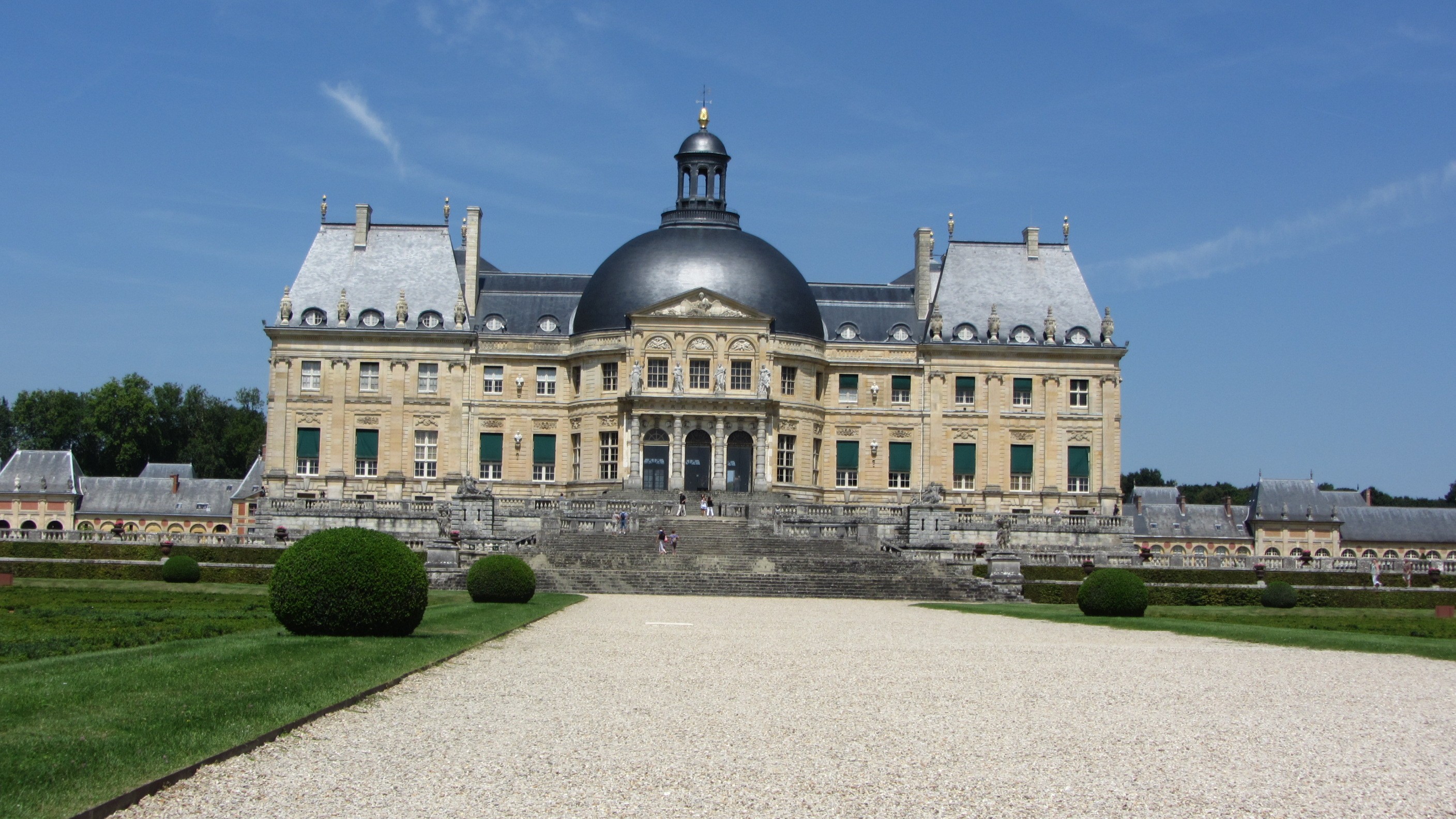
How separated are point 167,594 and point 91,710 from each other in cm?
2143

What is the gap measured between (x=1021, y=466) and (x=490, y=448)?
69.6ft

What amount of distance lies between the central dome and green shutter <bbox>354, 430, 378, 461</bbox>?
9018mm

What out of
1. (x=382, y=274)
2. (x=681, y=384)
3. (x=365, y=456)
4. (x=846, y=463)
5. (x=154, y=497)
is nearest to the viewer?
(x=681, y=384)

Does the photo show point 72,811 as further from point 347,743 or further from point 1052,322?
point 1052,322

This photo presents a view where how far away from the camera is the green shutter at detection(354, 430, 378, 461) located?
58719 millimetres

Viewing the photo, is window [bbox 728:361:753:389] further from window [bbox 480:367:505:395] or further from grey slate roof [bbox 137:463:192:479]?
grey slate roof [bbox 137:463:192:479]

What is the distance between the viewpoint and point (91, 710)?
12.3 m

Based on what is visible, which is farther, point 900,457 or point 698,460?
point 900,457

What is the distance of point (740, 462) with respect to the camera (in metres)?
57.8

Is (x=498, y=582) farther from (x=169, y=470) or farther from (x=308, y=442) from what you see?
(x=169, y=470)

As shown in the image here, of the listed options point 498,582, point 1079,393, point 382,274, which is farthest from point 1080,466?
point 498,582

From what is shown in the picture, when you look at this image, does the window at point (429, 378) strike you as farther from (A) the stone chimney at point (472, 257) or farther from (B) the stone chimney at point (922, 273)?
(B) the stone chimney at point (922, 273)

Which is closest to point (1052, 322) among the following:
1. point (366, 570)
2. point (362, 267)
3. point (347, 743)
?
point (362, 267)

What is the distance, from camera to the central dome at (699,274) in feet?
193
